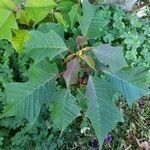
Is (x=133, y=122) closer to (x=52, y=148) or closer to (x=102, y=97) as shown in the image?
(x=52, y=148)

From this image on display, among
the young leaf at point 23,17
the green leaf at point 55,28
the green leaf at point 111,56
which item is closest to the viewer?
the green leaf at point 111,56

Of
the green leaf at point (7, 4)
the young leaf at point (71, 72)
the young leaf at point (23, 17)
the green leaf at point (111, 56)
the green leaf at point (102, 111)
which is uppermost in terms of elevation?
the green leaf at point (7, 4)

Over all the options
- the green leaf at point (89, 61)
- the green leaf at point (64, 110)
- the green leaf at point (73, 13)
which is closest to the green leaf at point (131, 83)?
the green leaf at point (89, 61)

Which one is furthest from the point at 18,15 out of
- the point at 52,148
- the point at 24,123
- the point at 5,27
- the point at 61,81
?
the point at 52,148

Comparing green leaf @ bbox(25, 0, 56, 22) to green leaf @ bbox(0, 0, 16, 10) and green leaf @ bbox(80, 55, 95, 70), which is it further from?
green leaf @ bbox(80, 55, 95, 70)

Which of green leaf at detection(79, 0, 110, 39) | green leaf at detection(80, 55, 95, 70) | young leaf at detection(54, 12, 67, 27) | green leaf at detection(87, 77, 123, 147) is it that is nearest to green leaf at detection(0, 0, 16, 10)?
young leaf at detection(54, 12, 67, 27)

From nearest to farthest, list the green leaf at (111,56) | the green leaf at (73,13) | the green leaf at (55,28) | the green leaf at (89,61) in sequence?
the green leaf at (111,56) < the green leaf at (89,61) < the green leaf at (55,28) < the green leaf at (73,13)

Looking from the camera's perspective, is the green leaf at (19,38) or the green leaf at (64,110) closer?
the green leaf at (64,110)

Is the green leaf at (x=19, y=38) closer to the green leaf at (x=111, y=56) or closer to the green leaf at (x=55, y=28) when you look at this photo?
the green leaf at (x=55, y=28)
